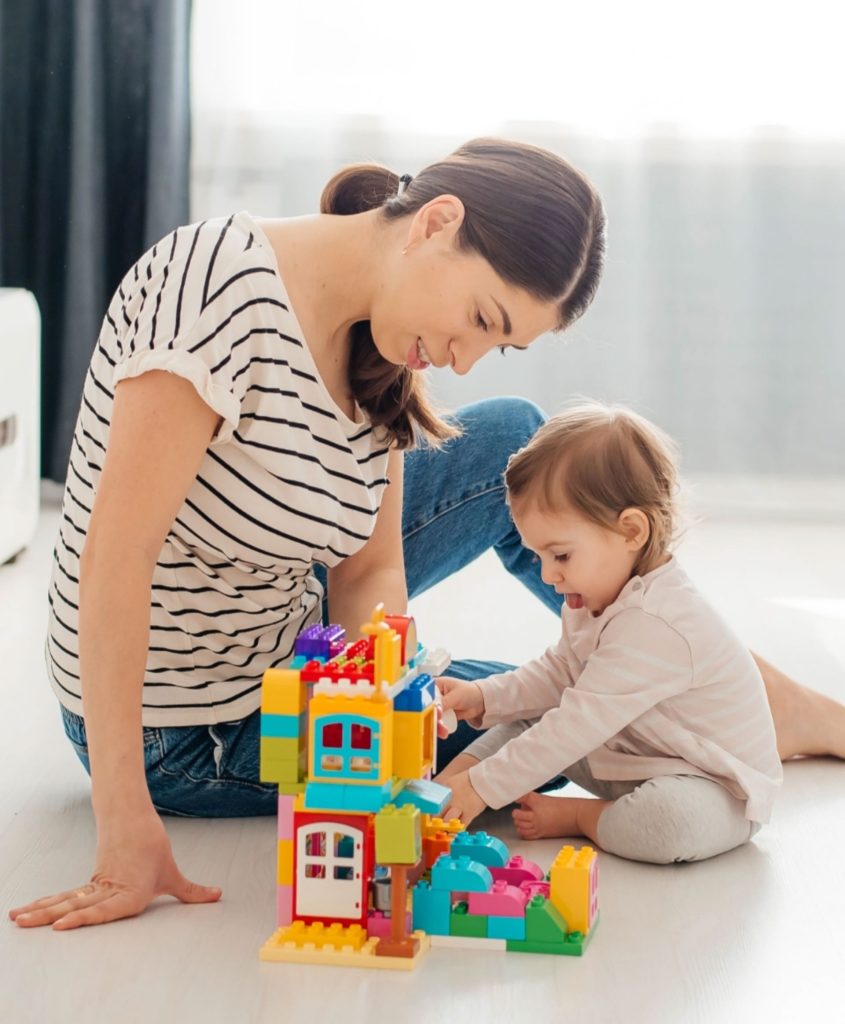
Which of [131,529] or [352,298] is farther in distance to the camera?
[352,298]

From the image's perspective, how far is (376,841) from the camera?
101 cm

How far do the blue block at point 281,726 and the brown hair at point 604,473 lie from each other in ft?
1.32

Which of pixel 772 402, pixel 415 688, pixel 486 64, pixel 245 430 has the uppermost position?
A: pixel 486 64

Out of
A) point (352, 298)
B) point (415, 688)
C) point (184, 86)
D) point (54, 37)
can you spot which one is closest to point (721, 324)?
point (184, 86)

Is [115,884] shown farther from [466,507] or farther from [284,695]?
[466,507]

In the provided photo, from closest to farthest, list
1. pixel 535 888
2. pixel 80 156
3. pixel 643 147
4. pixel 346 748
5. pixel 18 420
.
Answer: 1. pixel 346 748
2. pixel 535 888
3. pixel 18 420
4. pixel 80 156
5. pixel 643 147

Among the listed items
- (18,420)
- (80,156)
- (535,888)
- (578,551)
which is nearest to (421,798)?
(535,888)

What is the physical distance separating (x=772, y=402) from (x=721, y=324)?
0.67ft

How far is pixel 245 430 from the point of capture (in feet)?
3.83

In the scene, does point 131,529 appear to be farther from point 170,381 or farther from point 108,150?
point 108,150

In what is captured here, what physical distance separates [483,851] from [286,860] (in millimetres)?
159

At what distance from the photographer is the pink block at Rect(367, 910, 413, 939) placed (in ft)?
3.43

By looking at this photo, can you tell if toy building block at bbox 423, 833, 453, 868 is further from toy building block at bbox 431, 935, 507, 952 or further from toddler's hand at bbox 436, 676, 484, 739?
toddler's hand at bbox 436, 676, 484, 739

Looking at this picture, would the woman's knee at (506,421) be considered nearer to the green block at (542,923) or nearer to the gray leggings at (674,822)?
the gray leggings at (674,822)
